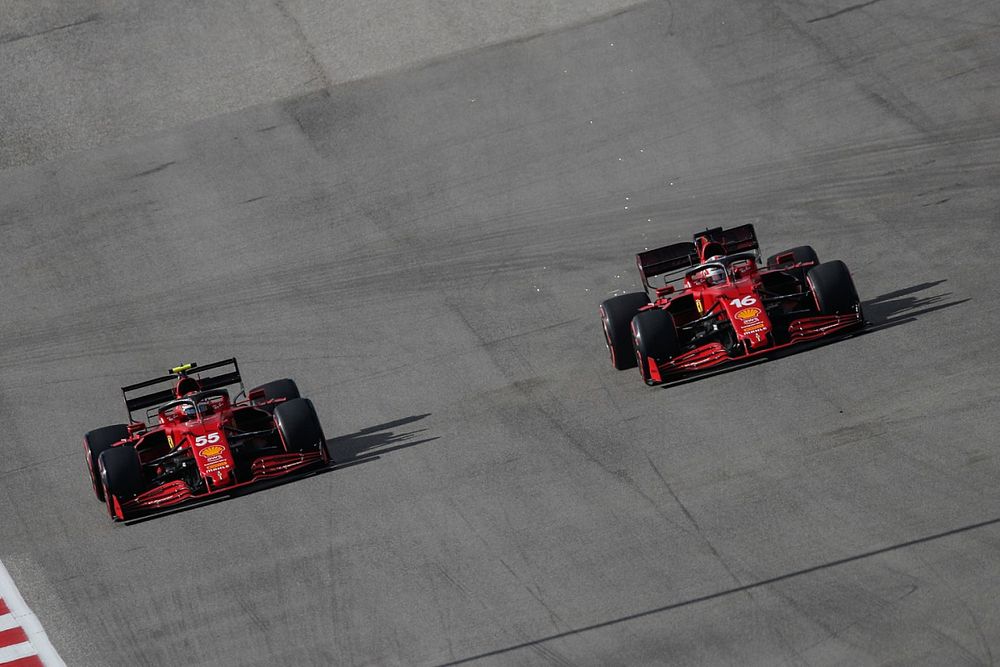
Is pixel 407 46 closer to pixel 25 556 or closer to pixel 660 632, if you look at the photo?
pixel 25 556

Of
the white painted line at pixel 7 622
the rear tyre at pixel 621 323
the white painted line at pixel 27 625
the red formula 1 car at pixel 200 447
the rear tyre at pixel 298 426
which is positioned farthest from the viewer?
the rear tyre at pixel 621 323

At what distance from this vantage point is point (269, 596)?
62.0 ft

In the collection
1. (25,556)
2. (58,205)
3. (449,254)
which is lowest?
(25,556)

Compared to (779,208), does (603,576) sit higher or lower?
lower

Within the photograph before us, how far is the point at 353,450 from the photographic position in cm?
2200

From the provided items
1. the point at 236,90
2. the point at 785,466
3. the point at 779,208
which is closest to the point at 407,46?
the point at 236,90

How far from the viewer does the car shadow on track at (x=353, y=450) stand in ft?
67.1

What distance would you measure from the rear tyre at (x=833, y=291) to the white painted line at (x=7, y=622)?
33.6 ft

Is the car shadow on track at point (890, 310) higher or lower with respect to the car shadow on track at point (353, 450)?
lower

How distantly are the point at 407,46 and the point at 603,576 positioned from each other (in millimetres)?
16926

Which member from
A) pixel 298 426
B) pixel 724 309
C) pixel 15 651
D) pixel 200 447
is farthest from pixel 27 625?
pixel 724 309

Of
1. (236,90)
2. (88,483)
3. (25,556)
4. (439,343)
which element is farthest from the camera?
(236,90)

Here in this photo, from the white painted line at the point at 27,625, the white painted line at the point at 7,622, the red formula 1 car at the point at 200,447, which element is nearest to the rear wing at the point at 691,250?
the red formula 1 car at the point at 200,447

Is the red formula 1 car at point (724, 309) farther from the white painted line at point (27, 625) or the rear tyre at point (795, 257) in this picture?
the white painted line at point (27, 625)
